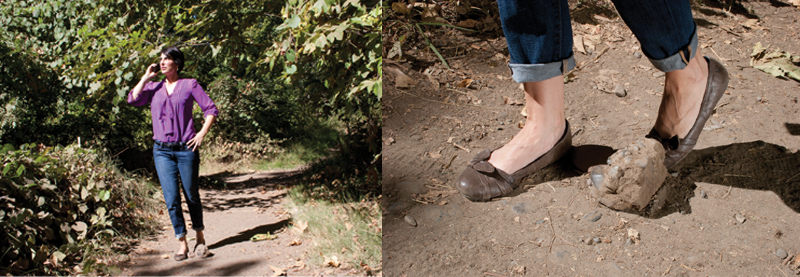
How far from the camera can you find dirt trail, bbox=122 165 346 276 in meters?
1.70

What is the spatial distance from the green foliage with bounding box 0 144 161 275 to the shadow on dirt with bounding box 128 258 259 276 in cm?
14

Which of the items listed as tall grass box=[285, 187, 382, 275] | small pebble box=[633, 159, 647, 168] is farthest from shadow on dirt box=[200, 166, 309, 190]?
small pebble box=[633, 159, 647, 168]

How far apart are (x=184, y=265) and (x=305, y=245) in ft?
1.54

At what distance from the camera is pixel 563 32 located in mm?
1040

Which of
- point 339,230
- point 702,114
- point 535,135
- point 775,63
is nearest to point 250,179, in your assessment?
point 339,230

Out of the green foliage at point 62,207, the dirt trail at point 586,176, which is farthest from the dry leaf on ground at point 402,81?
the green foliage at point 62,207

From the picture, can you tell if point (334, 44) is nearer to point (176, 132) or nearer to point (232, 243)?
point (176, 132)

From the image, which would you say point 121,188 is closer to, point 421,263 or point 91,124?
point 91,124

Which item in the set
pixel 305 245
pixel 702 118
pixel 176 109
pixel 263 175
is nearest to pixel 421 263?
pixel 702 118

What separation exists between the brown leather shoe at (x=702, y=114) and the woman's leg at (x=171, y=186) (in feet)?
5.45

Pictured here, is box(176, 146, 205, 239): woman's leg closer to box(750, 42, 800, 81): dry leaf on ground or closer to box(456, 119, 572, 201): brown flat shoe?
box(456, 119, 572, 201): brown flat shoe

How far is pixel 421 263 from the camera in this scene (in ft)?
3.12

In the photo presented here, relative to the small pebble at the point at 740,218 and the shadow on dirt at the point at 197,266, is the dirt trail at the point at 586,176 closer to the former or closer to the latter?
the small pebble at the point at 740,218

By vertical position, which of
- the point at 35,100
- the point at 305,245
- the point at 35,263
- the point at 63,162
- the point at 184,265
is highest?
the point at 35,100
